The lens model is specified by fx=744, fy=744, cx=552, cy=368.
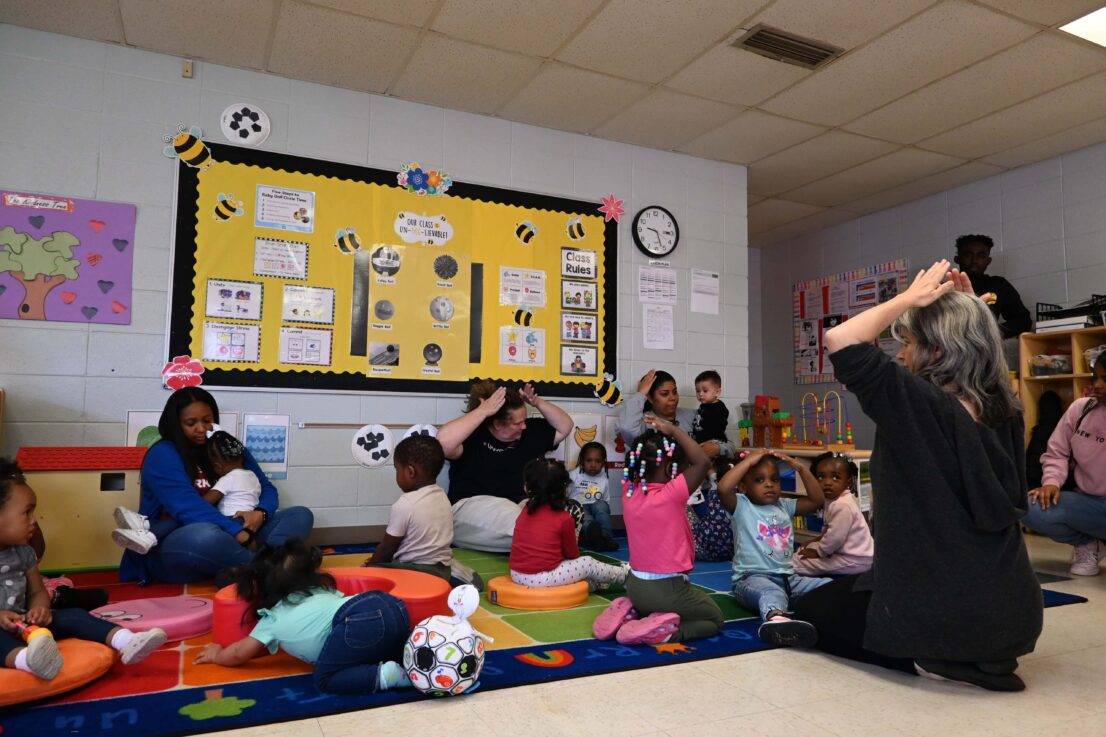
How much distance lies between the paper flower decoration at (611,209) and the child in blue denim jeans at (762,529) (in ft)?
8.56

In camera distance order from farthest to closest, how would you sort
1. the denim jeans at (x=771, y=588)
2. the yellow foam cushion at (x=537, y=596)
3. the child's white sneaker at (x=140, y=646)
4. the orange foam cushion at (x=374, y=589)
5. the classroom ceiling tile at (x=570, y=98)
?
the classroom ceiling tile at (x=570, y=98), the yellow foam cushion at (x=537, y=596), the denim jeans at (x=771, y=588), the orange foam cushion at (x=374, y=589), the child's white sneaker at (x=140, y=646)

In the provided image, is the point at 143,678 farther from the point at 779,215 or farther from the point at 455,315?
the point at 779,215

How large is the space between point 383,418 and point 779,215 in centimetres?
442

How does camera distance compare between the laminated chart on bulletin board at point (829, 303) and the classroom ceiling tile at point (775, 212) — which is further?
the classroom ceiling tile at point (775, 212)

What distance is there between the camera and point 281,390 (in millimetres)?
4223

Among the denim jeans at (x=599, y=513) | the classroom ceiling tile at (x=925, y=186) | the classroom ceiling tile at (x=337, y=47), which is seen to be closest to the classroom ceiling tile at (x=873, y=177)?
the classroom ceiling tile at (x=925, y=186)

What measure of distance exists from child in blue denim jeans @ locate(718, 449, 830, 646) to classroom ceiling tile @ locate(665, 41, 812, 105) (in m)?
2.31

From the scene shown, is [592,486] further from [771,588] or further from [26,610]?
[26,610]

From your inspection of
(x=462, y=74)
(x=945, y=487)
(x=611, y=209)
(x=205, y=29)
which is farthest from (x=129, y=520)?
(x=611, y=209)

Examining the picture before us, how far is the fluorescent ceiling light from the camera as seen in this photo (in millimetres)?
3673

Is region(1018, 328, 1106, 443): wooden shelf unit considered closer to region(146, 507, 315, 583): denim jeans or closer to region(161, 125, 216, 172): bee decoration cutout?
region(146, 507, 315, 583): denim jeans

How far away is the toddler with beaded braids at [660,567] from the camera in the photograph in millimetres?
2498

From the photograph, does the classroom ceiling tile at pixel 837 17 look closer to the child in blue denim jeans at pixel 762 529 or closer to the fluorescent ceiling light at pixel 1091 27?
the fluorescent ceiling light at pixel 1091 27

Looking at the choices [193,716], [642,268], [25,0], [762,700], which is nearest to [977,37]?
[642,268]
